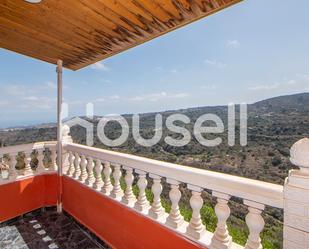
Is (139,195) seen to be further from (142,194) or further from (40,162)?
(40,162)

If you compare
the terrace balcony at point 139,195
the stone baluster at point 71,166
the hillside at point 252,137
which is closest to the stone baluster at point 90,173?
the terrace balcony at point 139,195

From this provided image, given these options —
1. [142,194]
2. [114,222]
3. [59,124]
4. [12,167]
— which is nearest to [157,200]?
[142,194]

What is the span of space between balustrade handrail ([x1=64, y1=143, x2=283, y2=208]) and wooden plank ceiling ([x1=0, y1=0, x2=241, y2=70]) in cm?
144

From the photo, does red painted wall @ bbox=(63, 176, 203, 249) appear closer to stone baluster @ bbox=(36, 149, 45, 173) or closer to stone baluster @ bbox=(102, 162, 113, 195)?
stone baluster @ bbox=(102, 162, 113, 195)

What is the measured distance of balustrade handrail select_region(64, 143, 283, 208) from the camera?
1209 millimetres

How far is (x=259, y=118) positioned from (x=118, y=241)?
9.09m

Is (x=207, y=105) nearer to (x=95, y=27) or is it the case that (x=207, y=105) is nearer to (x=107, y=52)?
(x=107, y=52)

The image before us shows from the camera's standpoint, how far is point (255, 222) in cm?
129

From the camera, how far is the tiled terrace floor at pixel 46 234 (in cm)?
266

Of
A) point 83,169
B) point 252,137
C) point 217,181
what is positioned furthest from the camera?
point 252,137

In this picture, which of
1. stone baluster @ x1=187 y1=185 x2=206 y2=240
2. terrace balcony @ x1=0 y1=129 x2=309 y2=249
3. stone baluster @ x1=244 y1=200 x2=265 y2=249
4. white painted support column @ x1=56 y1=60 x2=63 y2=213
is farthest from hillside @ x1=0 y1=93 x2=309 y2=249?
stone baluster @ x1=244 y1=200 x2=265 y2=249

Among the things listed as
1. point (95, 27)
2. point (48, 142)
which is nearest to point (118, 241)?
point (48, 142)

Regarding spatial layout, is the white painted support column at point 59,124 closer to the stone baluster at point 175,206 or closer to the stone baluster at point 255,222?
the stone baluster at point 175,206

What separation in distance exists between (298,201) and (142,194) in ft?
4.75
